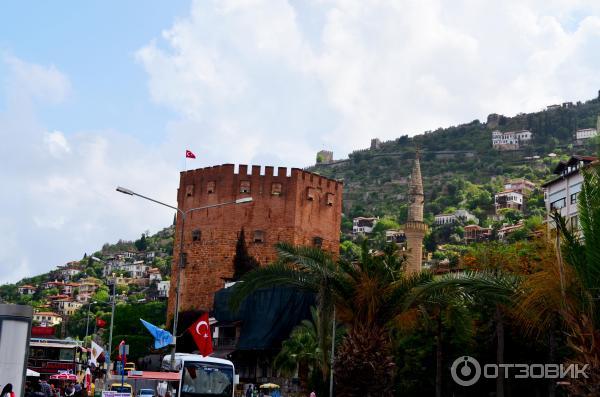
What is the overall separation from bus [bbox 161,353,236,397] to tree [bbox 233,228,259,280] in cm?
4123

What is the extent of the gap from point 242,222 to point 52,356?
27.3 meters

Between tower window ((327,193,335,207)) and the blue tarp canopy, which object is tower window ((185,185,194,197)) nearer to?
tower window ((327,193,335,207))

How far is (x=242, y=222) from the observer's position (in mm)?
70000

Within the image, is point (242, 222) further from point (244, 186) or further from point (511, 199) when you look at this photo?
point (511, 199)

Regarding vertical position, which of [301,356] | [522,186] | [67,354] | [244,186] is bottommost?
[67,354]

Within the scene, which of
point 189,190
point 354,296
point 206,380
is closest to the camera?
point 354,296

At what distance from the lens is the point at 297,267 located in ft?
79.5

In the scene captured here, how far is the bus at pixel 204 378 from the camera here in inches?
1026

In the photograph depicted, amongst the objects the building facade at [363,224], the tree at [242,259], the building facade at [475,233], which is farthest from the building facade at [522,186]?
the tree at [242,259]

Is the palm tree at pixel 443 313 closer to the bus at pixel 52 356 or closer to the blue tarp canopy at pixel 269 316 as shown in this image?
the bus at pixel 52 356

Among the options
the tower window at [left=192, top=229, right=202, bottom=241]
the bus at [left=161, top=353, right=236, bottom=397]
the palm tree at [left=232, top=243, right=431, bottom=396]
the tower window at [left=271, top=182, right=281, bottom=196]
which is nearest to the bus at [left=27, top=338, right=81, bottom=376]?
the bus at [left=161, top=353, right=236, bottom=397]

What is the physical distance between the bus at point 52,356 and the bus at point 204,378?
63.5 feet

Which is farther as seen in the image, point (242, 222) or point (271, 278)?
point (242, 222)

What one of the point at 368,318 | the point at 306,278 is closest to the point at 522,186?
the point at 306,278
